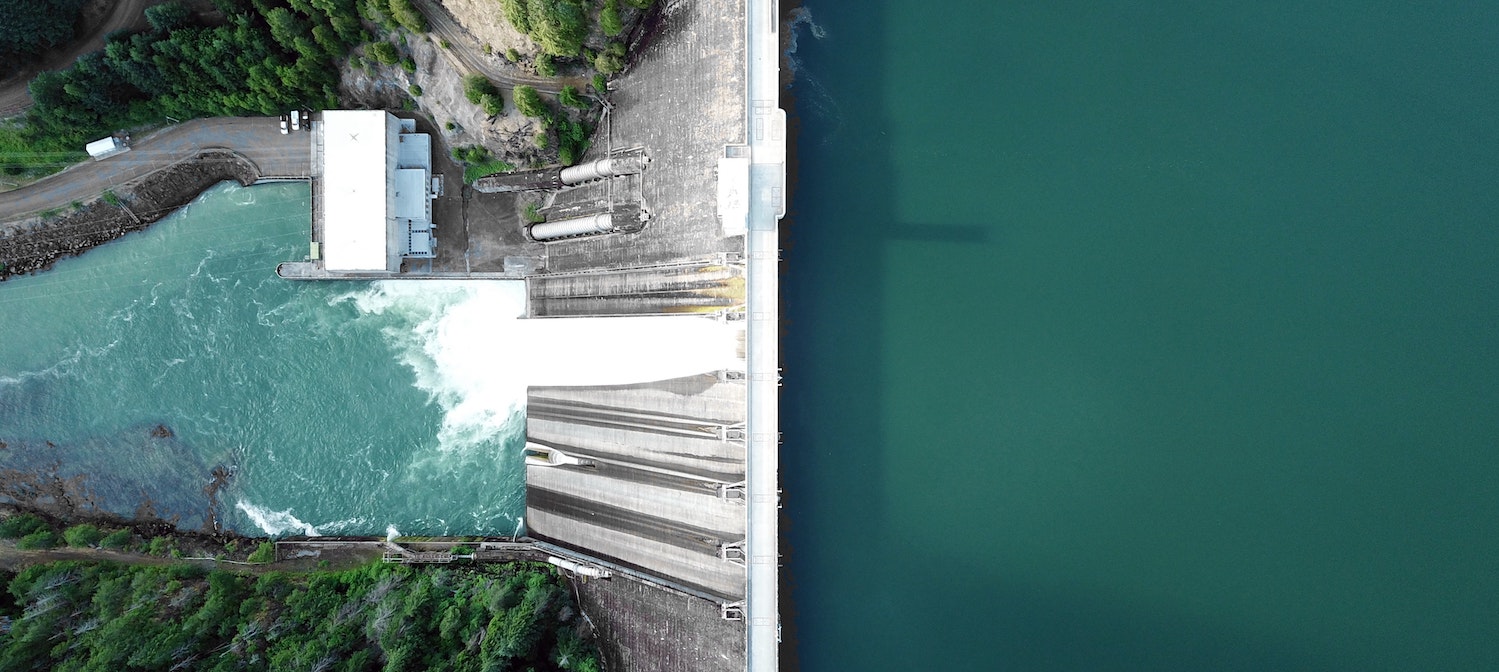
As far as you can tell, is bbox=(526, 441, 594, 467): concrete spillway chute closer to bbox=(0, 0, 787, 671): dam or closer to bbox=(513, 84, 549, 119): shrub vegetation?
bbox=(0, 0, 787, 671): dam

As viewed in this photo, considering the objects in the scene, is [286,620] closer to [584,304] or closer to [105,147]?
[584,304]

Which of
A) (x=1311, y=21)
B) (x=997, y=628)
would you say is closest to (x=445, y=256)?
(x=997, y=628)

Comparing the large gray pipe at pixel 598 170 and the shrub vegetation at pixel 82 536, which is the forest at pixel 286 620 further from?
the large gray pipe at pixel 598 170

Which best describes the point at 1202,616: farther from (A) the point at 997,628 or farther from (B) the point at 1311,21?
(B) the point at 1311,21

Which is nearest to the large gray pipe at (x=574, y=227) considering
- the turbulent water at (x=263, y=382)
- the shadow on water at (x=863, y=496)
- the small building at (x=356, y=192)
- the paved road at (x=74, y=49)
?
the turbulent water at (x=263, y=382)

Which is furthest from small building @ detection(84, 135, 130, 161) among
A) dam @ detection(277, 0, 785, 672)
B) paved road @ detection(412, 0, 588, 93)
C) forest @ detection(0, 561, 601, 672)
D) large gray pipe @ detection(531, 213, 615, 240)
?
large gray pipe @ detection(531, 213, 615, 240)
